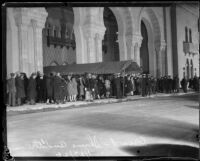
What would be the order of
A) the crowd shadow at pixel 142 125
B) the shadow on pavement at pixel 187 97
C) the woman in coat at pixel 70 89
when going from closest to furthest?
1. the crowd shadow at pixel 142 125
2. the shadow on pavement at pixel 187 97
3. the woman in coat at pixel 70 89

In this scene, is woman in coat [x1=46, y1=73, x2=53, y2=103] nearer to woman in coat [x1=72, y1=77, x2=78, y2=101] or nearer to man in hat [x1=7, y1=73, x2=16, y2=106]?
woman in coat [x1=72, y1=77, x2=78, y2=101]

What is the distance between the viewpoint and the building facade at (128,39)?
4496mm

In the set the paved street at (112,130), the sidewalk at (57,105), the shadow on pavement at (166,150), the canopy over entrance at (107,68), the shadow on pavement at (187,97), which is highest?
the canopy over entrance at (107,68)

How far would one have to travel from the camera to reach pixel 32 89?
461 cm

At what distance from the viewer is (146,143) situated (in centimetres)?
416

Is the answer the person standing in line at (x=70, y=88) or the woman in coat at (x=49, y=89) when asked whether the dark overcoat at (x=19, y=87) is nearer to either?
the woman in coat at (x=49, y=89)

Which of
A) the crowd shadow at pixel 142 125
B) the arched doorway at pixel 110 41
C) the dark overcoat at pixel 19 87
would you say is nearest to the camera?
the crowd shadow at pixel 142 125

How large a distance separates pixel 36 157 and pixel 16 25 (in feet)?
7.15

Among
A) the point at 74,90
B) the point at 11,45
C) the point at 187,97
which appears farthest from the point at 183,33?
the point at 11,45

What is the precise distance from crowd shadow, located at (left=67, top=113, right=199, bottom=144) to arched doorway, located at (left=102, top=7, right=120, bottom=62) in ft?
3.28

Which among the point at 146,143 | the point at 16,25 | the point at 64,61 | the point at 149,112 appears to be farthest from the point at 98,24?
the point at 146,143

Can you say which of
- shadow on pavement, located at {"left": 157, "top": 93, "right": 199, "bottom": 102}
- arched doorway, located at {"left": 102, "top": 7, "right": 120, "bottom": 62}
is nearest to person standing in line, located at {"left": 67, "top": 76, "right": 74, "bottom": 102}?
arched doorway, located at {"left": 102, "top": 7, "right": 120, "bottom": 62}

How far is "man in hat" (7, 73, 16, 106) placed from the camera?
4.38 meters

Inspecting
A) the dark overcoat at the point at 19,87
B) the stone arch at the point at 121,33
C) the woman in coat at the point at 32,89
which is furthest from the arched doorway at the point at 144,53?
the dark overcoat at the point at 19,87
